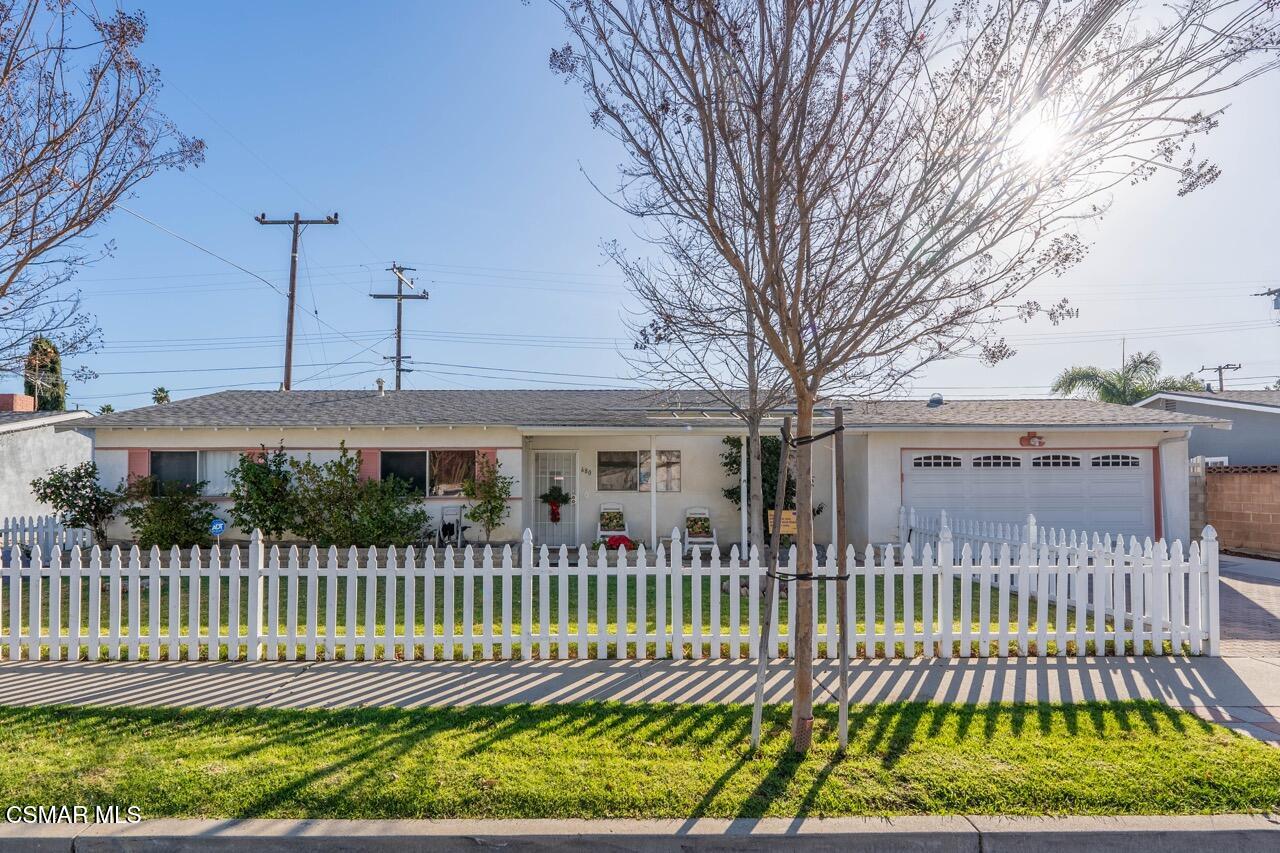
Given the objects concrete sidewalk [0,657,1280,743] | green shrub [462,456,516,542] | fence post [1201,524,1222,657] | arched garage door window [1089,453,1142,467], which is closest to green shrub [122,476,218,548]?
green shrub [462,456,516,542]

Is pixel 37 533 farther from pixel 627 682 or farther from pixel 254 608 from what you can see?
pixel 627 682

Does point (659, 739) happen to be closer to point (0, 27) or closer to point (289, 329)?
point (0, 27)

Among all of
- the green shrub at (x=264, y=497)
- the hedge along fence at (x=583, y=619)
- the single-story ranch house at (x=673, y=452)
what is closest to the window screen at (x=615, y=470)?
the single-story ranch house at (x=673, y=452)

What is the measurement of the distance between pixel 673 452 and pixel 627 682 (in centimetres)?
1135

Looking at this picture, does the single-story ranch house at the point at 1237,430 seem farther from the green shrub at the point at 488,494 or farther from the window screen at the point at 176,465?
the window screen at the point at 176,465

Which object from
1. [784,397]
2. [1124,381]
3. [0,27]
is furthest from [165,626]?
[1124,381]

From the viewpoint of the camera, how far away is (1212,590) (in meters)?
6.66

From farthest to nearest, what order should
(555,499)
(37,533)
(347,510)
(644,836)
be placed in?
(555,499) < (37,533) < (347,510) < (644,836)

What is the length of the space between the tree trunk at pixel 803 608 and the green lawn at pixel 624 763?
0.52 ft

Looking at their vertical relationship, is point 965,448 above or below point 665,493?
above

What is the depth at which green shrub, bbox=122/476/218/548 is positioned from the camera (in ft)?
45.6

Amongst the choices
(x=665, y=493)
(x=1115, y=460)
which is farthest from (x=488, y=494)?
(x=1115, y=460)

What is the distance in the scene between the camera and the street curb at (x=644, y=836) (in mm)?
3412

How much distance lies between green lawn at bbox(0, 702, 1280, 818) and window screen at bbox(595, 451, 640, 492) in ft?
39.3
